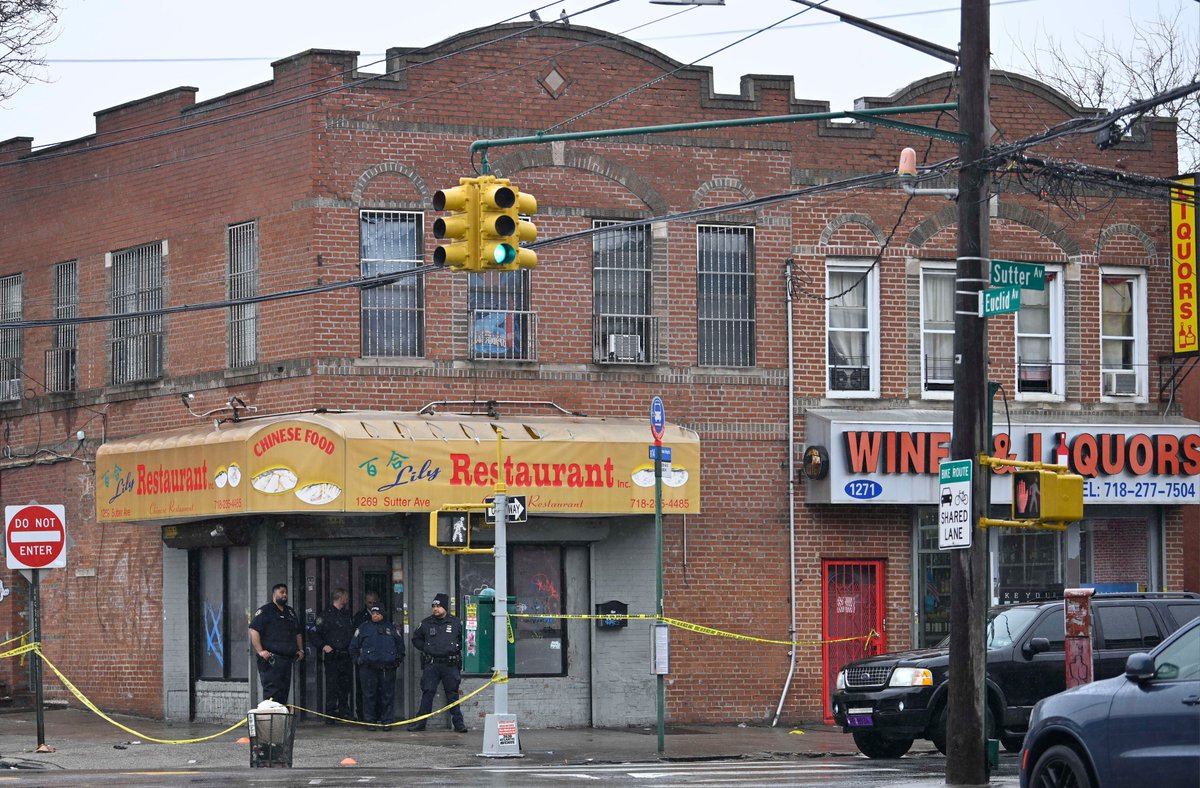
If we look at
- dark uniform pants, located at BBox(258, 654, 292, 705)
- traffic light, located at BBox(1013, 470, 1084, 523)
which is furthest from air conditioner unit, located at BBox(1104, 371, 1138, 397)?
dark uniform pants, located at BBox(258, 654, 292, 705)

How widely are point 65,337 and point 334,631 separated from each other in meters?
7.17

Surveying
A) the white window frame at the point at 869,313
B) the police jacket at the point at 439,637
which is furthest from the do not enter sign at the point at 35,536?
the white window frame at the point at 869,313

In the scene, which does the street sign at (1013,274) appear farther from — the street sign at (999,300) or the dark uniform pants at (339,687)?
the dark uniform pants at (339,687)

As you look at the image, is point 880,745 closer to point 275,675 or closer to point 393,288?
point 275,675

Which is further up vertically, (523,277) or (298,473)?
(523,277)

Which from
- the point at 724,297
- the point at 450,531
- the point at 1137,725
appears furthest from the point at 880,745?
the point at 1137,725

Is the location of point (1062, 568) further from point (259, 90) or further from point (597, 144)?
point (259, 90)

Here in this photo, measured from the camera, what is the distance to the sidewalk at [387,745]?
63.3 feet

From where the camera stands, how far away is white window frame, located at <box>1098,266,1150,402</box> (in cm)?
2686

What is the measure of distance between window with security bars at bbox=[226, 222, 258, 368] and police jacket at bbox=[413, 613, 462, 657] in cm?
450

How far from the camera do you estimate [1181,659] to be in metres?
10.7

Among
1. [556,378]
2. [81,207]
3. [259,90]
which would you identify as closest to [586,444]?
[556,378]

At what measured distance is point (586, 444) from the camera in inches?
916

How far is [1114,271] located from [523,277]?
30.0 ft
